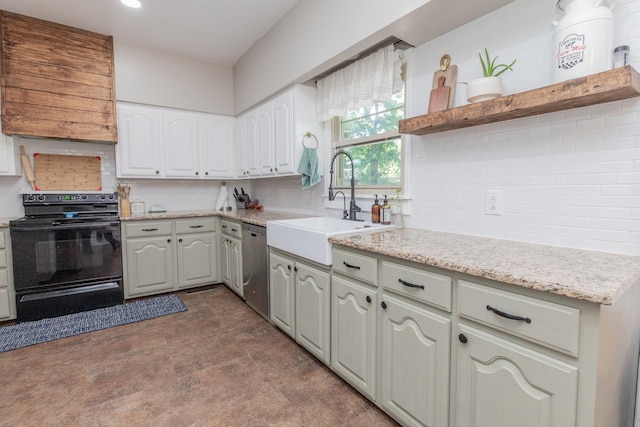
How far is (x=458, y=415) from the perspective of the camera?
47.5 inches

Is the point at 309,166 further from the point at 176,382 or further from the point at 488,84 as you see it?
the point at 176,382

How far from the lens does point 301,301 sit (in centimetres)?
212

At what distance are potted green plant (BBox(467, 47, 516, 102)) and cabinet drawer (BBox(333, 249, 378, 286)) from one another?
3.13 ft

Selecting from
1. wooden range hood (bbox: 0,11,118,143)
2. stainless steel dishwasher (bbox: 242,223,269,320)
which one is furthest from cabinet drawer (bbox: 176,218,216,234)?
wooden range hood (bbox: 0,11,118,143)

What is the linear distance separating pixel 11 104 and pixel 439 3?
3.54 metres

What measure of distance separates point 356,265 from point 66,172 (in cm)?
330

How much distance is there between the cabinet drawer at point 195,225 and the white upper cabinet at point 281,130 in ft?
2.35

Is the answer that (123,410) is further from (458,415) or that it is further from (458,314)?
(458,314)

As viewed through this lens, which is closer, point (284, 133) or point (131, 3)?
point (131, 3)

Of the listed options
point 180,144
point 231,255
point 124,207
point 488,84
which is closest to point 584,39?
point 488,84

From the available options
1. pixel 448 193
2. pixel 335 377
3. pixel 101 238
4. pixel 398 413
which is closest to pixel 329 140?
pixel 448 193

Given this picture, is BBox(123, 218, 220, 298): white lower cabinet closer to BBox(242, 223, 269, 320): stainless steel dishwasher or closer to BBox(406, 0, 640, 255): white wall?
BBox(242, 223, 269, 320): stainless steel dishwasher

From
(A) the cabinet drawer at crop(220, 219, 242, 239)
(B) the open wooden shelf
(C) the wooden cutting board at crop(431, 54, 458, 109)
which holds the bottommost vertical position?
(A) the cabinet drawer at crop(220, 219, 242, 239)

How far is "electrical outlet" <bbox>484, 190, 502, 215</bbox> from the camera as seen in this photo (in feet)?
5.37
